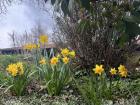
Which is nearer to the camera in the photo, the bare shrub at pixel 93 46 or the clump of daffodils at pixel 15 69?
the clump of daffodils at pixel 15 69

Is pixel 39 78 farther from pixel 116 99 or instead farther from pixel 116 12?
pixel 116 12

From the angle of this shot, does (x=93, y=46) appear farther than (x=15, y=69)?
Yes

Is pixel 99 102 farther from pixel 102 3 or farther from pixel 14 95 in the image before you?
pixel 102 3

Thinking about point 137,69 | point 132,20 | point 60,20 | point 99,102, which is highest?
point 132,20

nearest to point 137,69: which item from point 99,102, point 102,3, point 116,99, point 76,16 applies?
point 76,16

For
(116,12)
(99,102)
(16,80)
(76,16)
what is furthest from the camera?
(76,16)

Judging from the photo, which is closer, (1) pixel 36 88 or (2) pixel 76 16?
(1) pixel 36 88

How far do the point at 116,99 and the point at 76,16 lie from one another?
3319 mm

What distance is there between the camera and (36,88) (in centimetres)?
582

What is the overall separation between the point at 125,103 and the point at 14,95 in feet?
6.47

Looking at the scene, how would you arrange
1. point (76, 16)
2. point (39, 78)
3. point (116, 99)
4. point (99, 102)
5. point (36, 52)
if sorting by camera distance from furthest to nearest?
point (76, 16) → point (36, 52) → point (39, 78) → point (116, 99) → point (99, 102)

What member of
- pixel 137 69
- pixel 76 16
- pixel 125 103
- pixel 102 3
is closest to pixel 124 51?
pixel 137 69

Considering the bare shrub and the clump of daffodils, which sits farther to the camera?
the bare shrub

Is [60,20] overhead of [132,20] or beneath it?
beneath
